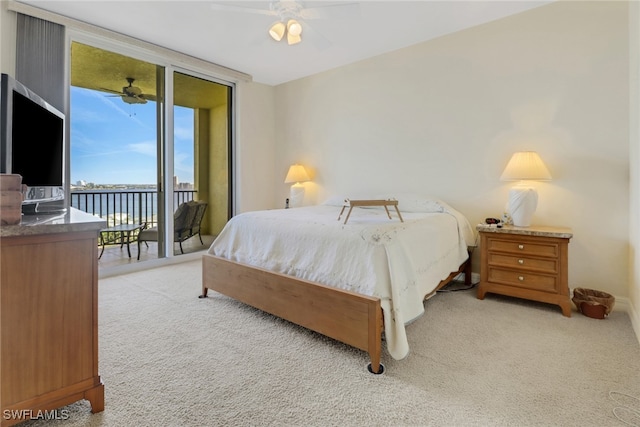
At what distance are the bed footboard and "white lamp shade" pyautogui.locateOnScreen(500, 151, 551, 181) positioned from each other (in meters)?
1.85

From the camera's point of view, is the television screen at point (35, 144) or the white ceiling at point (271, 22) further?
the white ceiling at point (271, 22)

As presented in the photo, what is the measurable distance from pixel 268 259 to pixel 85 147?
2.68 m

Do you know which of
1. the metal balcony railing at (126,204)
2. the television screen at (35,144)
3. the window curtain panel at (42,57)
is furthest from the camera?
the metal balcony railing at (126,204)

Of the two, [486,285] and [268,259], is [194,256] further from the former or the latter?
[486,285]

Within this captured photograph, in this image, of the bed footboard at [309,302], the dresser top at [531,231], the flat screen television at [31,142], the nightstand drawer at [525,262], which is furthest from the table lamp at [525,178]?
the flat screen television at [31,142]

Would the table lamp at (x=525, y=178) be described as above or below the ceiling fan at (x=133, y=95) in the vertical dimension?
below

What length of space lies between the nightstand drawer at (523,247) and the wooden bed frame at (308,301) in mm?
426

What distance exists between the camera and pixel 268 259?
224cm

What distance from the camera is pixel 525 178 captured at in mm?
2564

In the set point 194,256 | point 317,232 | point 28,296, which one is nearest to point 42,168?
point 28,296

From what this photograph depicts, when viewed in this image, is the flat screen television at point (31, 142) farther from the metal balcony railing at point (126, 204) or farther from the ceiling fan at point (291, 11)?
the metal balcony railing at point (126, 204)

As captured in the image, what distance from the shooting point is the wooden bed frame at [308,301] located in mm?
1618

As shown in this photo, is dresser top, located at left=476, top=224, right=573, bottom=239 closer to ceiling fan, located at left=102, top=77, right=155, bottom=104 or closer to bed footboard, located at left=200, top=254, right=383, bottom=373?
bed footboard, located at left=200, top=254, right=383, bottom=373

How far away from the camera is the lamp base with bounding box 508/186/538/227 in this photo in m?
2.55
